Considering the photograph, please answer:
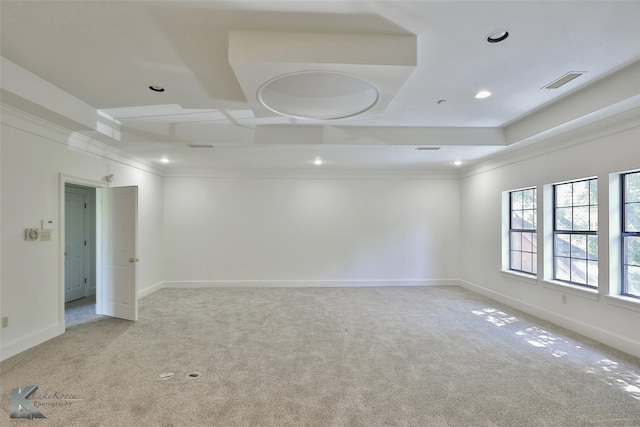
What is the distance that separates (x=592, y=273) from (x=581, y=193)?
102cm

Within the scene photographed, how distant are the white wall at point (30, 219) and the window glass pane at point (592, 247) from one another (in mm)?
6586

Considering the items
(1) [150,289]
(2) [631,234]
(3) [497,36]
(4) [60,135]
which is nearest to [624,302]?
(2) [631,234]

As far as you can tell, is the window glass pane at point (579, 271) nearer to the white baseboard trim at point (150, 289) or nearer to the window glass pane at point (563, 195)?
the window glass pane at point (563, 195)

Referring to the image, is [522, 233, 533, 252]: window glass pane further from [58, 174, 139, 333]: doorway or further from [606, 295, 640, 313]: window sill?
[58, 174, 139, 333]: doorway

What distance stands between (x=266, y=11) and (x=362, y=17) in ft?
2.10


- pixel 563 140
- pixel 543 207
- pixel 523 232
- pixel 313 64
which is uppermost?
pixel 313 64

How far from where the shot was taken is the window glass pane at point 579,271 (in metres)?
4.18

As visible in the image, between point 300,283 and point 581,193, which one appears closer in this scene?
point 581,193

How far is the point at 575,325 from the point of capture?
4.09 meters

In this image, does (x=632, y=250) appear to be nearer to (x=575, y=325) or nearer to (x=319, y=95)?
(x=575, y=325)

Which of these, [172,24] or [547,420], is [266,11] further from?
[547,420]

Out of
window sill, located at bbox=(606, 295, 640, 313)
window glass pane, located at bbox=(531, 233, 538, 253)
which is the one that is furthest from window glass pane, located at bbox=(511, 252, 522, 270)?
window sill, located at bbox=(606, 295, 640, 313)

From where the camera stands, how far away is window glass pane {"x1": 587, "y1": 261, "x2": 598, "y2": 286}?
400cm

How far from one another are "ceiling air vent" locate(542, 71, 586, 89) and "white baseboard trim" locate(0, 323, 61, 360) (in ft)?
19.6
